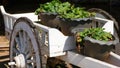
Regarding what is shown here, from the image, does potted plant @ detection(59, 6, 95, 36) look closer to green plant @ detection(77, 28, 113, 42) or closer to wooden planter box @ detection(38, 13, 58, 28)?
green plant @ detection(77, 28, 113, 42)

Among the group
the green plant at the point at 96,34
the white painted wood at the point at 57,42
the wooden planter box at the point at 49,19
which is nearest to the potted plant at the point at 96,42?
the green plant at the point at 96,34

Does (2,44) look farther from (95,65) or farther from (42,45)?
(95,65)

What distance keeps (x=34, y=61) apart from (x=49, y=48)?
32 centimetres

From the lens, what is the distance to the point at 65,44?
3.47m

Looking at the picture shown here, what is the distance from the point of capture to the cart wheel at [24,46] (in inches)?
139

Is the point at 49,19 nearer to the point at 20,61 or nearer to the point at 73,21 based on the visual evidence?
the point at 73,21

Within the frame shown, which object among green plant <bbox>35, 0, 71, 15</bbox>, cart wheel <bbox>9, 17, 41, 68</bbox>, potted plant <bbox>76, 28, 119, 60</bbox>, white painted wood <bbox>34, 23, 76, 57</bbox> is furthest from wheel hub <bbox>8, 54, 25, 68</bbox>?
potted plant <bbox>76, 28, 119, 60</bbox>

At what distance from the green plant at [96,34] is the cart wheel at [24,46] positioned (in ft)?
1.60

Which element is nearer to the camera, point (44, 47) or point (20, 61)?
point (44, 47)

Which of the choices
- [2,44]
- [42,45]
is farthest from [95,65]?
[2,44]

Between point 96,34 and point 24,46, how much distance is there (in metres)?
1.07

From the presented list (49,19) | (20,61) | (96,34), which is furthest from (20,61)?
(96,34)

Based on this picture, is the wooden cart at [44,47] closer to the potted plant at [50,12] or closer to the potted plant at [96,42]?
the potted plant at [96,42]

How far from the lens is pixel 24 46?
3912 millimetres
